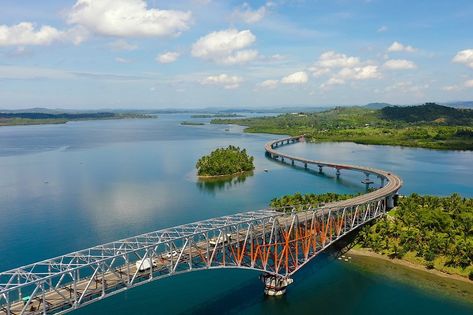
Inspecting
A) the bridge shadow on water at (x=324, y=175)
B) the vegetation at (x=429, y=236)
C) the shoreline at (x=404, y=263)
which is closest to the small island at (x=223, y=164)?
the bridge shadow on water at (x=324, y=175)

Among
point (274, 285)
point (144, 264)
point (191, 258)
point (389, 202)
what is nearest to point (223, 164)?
point (389, 202)

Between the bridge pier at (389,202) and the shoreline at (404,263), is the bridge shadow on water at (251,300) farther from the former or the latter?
the bridge pier at (389,202)

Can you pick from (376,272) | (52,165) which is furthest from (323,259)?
(52,165)

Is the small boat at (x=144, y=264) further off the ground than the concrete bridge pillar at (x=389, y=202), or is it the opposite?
the small boat at (x=144, y=264)

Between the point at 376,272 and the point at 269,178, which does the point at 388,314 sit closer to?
the point at 376,272

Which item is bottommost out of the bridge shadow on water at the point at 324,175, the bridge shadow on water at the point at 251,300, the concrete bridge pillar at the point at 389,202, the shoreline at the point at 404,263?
the bridge shadow on water at the point at 251,300

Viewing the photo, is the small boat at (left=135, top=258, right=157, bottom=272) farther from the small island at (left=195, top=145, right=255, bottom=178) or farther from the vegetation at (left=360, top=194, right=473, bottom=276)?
the small island at (left=195, top=145, right=255, bottom=178)

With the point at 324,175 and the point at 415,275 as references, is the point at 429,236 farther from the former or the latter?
the point at 324,175
